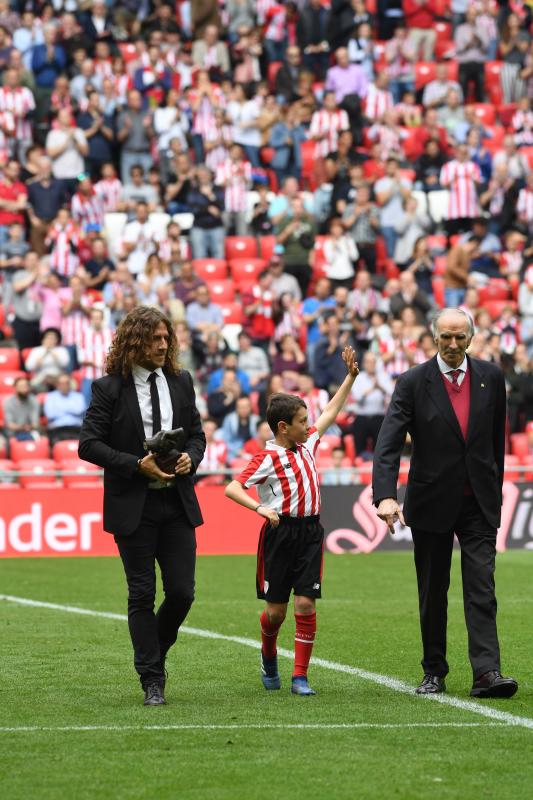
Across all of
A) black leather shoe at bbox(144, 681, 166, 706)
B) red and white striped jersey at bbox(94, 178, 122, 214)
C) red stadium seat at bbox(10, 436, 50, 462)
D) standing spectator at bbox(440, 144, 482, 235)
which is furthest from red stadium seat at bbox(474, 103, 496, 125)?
black leather shoe at bbox(144, 681, 166, 706)

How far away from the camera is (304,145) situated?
2723 cm

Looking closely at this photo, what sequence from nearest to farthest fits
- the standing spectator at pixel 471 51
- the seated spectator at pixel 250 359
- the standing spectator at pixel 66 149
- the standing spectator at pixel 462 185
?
the seated spectator at pixel 250 359, the standing spectator at pixel 66 149, the standing spectator at pixel 462 185, the standing spectator at pixel 471 51

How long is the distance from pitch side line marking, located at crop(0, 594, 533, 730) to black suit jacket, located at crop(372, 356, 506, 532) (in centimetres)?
92

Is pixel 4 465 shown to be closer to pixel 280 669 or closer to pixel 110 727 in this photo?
pixel 280 669

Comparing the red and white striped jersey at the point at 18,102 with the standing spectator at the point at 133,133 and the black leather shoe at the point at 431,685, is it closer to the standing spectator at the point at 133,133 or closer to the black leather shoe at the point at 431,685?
the standing spectator at the point at 133,133

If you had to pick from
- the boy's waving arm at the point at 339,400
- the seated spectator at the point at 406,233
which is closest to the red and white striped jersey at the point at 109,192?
the seated spectator at the point at 406,233

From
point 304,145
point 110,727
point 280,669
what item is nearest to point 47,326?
point 304,145

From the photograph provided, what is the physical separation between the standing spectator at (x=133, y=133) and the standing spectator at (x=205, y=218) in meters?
1.13

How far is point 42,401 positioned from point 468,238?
7.80 metres

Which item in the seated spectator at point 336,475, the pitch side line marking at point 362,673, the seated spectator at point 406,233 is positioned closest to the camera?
the pitch side line marking at point 362,673

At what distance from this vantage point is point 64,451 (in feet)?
69.9

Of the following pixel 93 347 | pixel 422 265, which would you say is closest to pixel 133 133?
pixel 93 347

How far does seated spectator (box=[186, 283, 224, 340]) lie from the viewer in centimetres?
2325

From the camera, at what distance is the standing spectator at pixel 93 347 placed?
73.7 ft
